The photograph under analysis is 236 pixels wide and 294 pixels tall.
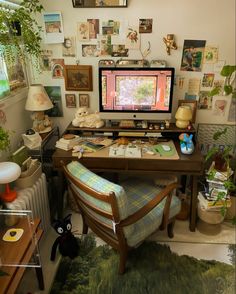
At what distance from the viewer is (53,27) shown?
81.8 inches

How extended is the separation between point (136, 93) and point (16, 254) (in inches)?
55.9

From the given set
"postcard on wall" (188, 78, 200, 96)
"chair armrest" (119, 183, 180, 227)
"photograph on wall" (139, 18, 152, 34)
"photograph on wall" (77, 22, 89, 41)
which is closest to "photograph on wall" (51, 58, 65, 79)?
"photograph on wall" (77, 22, 89, 41)

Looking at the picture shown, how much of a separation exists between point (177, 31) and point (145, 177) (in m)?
1.25

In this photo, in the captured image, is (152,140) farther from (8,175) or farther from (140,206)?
(8,175)

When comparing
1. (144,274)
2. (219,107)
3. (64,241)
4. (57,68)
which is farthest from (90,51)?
(144,274)

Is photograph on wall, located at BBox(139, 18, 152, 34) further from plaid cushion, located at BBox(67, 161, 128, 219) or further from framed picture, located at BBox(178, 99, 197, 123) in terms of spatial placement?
plaid cushion, located at BBox(67, 161, 128, 219)

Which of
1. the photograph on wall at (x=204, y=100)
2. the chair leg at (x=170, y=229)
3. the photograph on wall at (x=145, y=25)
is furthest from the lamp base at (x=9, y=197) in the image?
the photograph on wall at (x=204, y=100)

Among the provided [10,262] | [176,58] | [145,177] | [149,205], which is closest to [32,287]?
[10,262]

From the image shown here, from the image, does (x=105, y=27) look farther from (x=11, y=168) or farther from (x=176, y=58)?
(x=11, y=168)

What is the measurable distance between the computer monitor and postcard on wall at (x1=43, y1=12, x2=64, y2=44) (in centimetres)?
51

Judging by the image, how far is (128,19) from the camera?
6.63 feet

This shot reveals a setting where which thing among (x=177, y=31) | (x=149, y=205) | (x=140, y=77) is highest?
(x=177, y=31)

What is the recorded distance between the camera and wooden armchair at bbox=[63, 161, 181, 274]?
Answer: 1.35 metres

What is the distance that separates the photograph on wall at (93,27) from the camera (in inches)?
80.4
